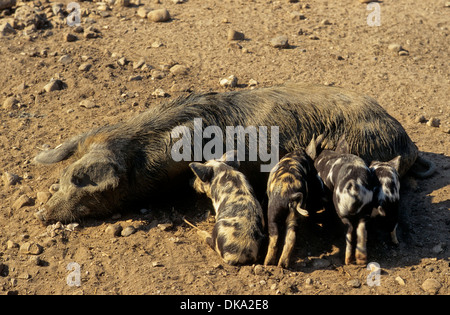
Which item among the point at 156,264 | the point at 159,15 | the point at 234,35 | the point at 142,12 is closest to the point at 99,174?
the point at 156,264

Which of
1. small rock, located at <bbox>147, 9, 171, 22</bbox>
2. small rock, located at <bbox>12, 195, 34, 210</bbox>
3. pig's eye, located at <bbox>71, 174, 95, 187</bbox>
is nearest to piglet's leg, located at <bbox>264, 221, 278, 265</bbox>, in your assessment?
pig's eye, located at <bbox>71, 174, 95, 187</bbox>

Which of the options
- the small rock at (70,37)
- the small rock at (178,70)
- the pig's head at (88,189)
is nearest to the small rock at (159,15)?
the small rock at (70,37)

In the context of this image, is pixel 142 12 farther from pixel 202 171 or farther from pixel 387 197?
pixel 387 197

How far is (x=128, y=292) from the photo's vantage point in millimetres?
5605

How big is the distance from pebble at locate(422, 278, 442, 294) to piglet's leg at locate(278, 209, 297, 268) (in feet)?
4.40

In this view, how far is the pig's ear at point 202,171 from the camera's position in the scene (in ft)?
21.7

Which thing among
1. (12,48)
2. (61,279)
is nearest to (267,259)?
(61,279)

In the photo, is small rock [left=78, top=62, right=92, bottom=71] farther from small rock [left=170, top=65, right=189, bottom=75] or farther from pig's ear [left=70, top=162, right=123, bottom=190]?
pig's ear [left=70, top=162, right=123, bottom=190]

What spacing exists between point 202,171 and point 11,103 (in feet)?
12.8

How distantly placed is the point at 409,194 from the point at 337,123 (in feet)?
4.28

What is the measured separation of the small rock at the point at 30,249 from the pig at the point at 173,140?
1.64 ft

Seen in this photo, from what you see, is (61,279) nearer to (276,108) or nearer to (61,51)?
(276,108)

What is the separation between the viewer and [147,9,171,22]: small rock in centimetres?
1126

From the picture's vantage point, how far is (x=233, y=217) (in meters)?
5.95
